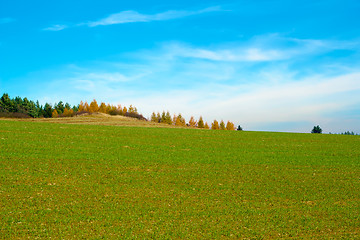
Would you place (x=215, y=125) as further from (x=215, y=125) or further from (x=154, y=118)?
(x=154, y=118)

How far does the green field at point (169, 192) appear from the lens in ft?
33.4

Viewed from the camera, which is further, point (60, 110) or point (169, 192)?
point (60, 110)

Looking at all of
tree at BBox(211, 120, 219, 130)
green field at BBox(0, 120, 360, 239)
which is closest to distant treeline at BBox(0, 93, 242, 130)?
tree at BBox(211, 120, 219, 130)

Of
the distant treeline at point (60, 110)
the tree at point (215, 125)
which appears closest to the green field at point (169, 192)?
the distant treeline at point (60, 110)

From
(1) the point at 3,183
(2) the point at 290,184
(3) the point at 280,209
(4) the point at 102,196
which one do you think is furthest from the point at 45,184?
(2) the point at 290,184

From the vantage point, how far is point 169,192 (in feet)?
45.2

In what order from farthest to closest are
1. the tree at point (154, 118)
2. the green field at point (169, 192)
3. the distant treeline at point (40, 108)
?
1. the tree at point (154, 118)
2. the distant treeline at point (40, 108)
3. the green field at point (169, 192)

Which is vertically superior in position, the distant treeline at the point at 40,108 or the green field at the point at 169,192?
the distant treeline at the point at 40,108

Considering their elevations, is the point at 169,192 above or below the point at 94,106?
below

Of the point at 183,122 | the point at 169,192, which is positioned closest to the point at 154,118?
the point at 183,122

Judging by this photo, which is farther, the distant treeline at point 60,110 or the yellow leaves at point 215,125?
the yellow leaves at point 215,125

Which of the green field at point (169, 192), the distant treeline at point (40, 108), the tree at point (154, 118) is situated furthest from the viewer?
the tree at point (154, 118)

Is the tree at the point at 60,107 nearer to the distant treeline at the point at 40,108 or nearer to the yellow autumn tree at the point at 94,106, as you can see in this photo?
the distant treeline at the point at 40,108

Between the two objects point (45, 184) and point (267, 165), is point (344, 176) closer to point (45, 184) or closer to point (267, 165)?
point (267, 165)
